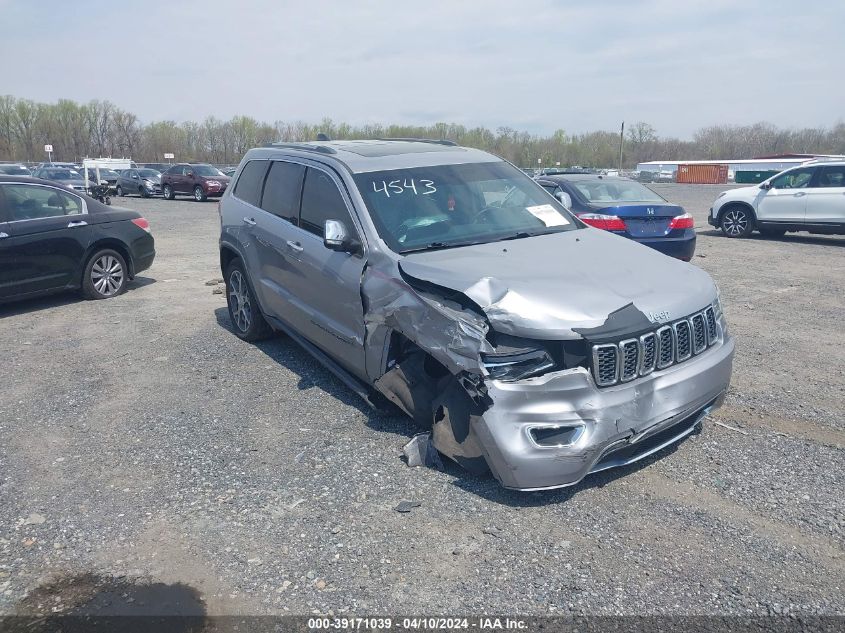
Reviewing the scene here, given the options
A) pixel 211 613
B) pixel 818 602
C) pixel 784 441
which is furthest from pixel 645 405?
pixel 211 613

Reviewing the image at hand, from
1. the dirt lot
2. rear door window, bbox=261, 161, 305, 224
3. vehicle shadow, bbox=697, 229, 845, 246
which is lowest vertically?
the dirt lot

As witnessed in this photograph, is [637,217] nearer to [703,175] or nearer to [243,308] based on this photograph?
[243,308]

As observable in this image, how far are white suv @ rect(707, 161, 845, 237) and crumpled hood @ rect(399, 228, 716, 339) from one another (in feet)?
40.0

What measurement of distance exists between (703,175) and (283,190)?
2368 inches

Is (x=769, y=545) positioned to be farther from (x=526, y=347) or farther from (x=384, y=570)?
(x=384, y=570)

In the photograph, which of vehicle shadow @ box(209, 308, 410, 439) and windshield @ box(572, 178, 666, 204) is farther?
windshield @ box(572, 178, 666, 204)

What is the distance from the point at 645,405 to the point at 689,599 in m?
1.04

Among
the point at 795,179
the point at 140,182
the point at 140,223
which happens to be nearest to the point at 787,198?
the point at 795,179

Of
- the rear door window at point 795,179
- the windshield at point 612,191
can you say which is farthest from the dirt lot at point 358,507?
the rear door window at point 795,179

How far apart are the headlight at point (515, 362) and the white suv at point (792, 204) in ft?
44.6

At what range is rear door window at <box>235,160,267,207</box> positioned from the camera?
6566 millimetres

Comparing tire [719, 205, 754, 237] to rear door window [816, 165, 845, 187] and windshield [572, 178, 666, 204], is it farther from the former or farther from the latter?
windshield [572, 178, 666, 204]

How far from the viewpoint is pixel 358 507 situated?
382 centimetres

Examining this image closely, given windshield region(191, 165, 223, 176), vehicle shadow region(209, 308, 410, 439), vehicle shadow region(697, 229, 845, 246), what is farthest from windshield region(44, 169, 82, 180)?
vehicle shadow region(209, 308, 410, 439)
